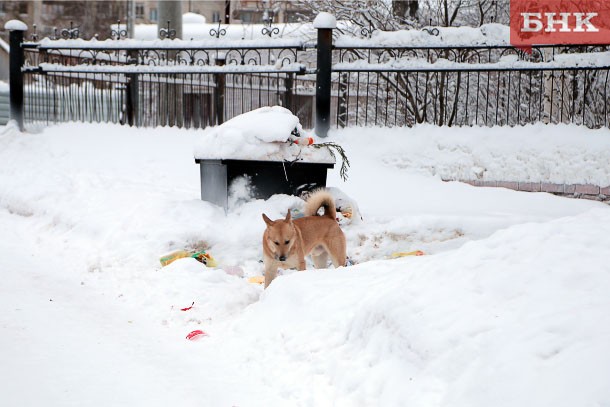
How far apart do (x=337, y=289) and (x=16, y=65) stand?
34.5 ft

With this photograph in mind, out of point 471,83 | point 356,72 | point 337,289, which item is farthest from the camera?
point 471,83

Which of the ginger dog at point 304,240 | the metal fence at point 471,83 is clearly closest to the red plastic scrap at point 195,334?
the ginger dog at point 304,240

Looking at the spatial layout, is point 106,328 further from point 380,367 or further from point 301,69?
point 301,69

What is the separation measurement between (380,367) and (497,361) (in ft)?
2.96

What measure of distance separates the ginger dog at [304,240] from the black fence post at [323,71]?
395 centimetres

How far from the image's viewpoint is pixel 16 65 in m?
14.0

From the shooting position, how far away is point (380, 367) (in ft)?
14.0

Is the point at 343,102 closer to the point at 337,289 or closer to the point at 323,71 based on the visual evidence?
the point at 323,71

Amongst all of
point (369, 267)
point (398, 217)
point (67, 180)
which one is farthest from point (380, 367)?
point (67, 180)

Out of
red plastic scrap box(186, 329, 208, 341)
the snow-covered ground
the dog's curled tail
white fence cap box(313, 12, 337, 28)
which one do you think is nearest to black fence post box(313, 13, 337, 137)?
white fence cap box(313, 12, 337, 28)

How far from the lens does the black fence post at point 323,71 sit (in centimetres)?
1169

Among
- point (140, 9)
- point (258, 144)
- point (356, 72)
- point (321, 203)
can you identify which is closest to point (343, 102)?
point (356, 72)

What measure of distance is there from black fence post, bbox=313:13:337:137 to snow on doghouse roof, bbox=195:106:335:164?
268cm

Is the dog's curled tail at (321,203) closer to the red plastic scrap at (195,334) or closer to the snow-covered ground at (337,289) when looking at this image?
the snow-covered ground at (337,289)
